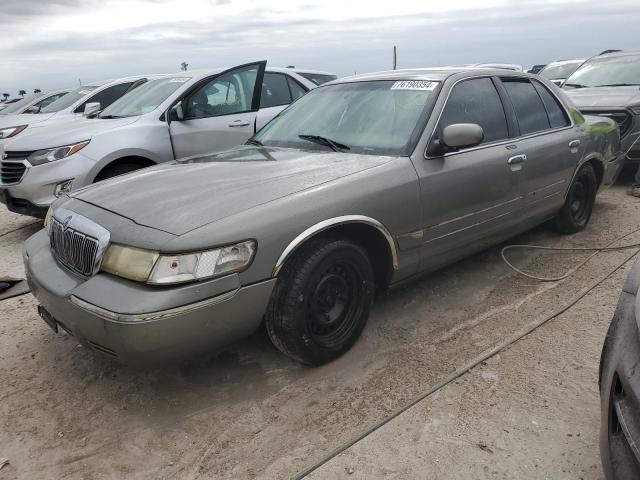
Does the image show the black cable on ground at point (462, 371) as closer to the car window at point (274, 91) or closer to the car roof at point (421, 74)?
the car roof at point (421, 74)

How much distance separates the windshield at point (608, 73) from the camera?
769 cm

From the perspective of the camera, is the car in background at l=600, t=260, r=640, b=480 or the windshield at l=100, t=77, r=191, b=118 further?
the windshield at l=100, t=77, r=191, b=118

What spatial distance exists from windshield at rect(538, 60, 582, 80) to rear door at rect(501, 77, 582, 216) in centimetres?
943

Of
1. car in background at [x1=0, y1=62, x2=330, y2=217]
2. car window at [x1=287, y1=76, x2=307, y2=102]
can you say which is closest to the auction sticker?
car in background at [x1=0, y1=62, x2=330, y2=217]

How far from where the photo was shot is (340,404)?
107 inches

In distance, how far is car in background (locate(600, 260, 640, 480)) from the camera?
1.62 m

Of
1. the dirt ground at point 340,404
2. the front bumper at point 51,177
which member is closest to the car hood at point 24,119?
the front bumper at point 51,177

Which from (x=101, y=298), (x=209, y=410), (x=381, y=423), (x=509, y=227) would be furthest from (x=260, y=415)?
(x=509, y=227)

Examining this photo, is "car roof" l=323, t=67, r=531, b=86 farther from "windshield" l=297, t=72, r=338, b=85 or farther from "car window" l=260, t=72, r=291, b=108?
"windshield" l=297, t=72, r=338, b=85

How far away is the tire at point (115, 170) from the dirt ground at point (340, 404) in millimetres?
2028

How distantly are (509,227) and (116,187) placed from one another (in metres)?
2.80

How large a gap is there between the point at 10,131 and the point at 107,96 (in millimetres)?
2023

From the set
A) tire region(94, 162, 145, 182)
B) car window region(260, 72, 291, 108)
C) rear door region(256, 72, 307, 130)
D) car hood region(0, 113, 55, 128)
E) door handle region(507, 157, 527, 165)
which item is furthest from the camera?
car hood region(0, 113, 55, 128)

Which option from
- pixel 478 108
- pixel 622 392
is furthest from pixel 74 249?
pixel 478 108
